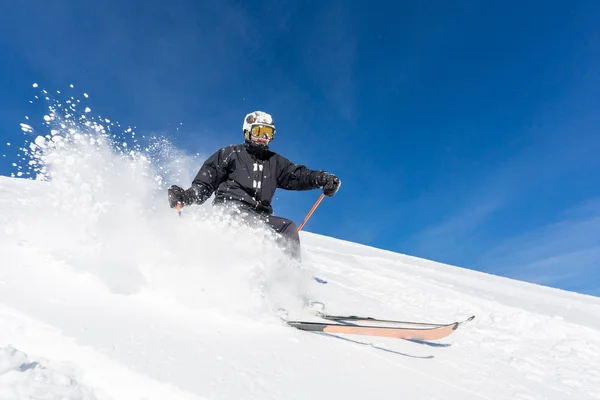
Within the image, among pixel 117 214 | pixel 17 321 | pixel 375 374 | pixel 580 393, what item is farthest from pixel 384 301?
pixel 17 321

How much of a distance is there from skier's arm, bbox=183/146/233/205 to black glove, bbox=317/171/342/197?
1283 mm

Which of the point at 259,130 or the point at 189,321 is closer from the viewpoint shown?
the point at 189,321

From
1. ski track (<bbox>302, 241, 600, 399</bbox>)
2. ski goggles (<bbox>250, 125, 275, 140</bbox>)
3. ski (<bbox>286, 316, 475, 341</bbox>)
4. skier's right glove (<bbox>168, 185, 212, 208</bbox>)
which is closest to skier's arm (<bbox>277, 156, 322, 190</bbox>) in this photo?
ski goggles (<bbox>250, 125, 275, 140</bbox>)

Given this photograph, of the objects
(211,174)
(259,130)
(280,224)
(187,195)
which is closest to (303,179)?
(259,130)

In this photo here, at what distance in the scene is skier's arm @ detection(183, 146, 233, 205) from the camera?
4.74 meters

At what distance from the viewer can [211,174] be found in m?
4.86

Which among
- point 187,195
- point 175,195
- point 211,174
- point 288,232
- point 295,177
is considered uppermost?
point 295,177

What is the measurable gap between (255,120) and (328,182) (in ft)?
4.23

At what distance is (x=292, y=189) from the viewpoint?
5.40m

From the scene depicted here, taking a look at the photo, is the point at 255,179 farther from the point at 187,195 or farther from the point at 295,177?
the point at 187,195

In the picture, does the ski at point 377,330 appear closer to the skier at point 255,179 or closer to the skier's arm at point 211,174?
the skier at point 255,179

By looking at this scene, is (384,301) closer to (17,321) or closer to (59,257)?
(59,257)

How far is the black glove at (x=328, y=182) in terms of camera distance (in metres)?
5.21

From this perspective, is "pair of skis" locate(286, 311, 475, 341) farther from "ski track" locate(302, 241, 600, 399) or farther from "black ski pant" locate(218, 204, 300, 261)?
"black ski pant" locate(218, 204, 300, 261)
